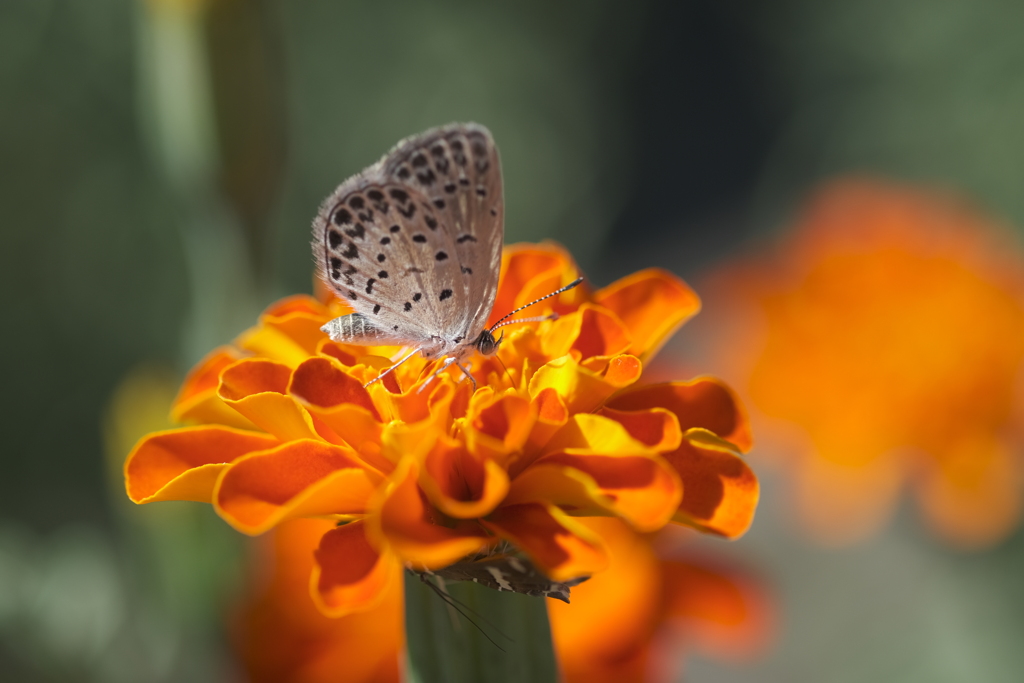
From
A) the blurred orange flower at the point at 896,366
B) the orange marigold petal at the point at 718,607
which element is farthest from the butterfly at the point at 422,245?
the blurred orange flower at the point at 896,366

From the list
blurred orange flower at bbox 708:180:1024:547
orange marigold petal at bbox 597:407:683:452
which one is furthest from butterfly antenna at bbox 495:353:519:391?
blurred orange flower at bbox 708:180:1024:547

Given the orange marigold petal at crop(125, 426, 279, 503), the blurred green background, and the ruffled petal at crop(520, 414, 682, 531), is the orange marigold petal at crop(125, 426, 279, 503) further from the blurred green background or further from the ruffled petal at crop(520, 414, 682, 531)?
the blurred green background

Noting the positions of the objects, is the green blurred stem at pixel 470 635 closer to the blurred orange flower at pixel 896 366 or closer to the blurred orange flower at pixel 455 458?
the blurred orange flower at pixel 455 458

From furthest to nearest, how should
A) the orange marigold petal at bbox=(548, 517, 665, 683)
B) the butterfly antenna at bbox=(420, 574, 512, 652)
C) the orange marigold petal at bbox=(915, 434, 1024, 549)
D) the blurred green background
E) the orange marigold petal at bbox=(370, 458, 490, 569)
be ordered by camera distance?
the orange marigold petal at bbox=(915, 434, 1024, 549) → the blurred green background → the orange marigold petal at bbox=(548, 517, 665, 683) → the butterfly antenna at bbox=(420, 574, 512, 652) → the orange marigold petal at bbox=(370, 458, 490, 569)

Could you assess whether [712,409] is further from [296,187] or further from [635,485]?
[296,187]

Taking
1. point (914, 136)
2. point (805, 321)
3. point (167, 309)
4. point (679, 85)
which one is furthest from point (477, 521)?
point (679, 85)

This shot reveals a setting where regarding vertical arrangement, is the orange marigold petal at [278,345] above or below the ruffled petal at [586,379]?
below
